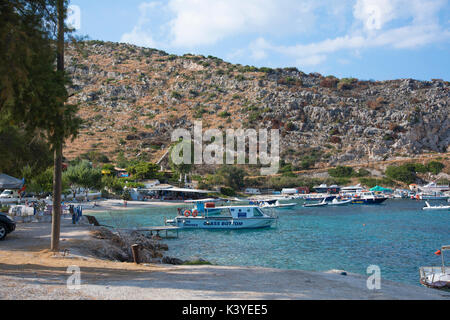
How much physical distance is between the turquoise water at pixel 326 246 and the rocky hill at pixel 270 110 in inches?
2323

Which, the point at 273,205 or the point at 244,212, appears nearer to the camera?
the point at 244,212

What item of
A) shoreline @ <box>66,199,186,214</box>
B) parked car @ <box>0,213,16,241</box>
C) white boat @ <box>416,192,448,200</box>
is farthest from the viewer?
white boat @ <box>416,192,448,200</box>

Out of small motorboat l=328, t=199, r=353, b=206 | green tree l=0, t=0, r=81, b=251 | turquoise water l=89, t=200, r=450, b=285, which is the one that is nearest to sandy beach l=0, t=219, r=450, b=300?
green tree l=0, t=0, r=81, b=251

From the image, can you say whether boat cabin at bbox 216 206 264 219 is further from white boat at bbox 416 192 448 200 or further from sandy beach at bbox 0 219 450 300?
white boat at bbox 416 192 448 200

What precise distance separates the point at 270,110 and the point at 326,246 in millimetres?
82529

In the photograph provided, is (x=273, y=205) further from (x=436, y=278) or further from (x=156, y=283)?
(x=156, y=283)

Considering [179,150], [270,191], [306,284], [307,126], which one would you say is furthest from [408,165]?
[306,284]

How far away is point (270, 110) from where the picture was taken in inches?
4146

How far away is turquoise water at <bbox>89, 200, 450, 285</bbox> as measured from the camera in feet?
64.0

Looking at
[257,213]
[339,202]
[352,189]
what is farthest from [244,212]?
[352,189]

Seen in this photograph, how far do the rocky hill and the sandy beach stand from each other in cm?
7706

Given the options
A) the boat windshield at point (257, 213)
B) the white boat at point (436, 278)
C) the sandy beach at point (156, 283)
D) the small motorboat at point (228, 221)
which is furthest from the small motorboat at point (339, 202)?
the sandy beach at point (156, 283)

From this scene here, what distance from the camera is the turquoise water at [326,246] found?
19500 mm
